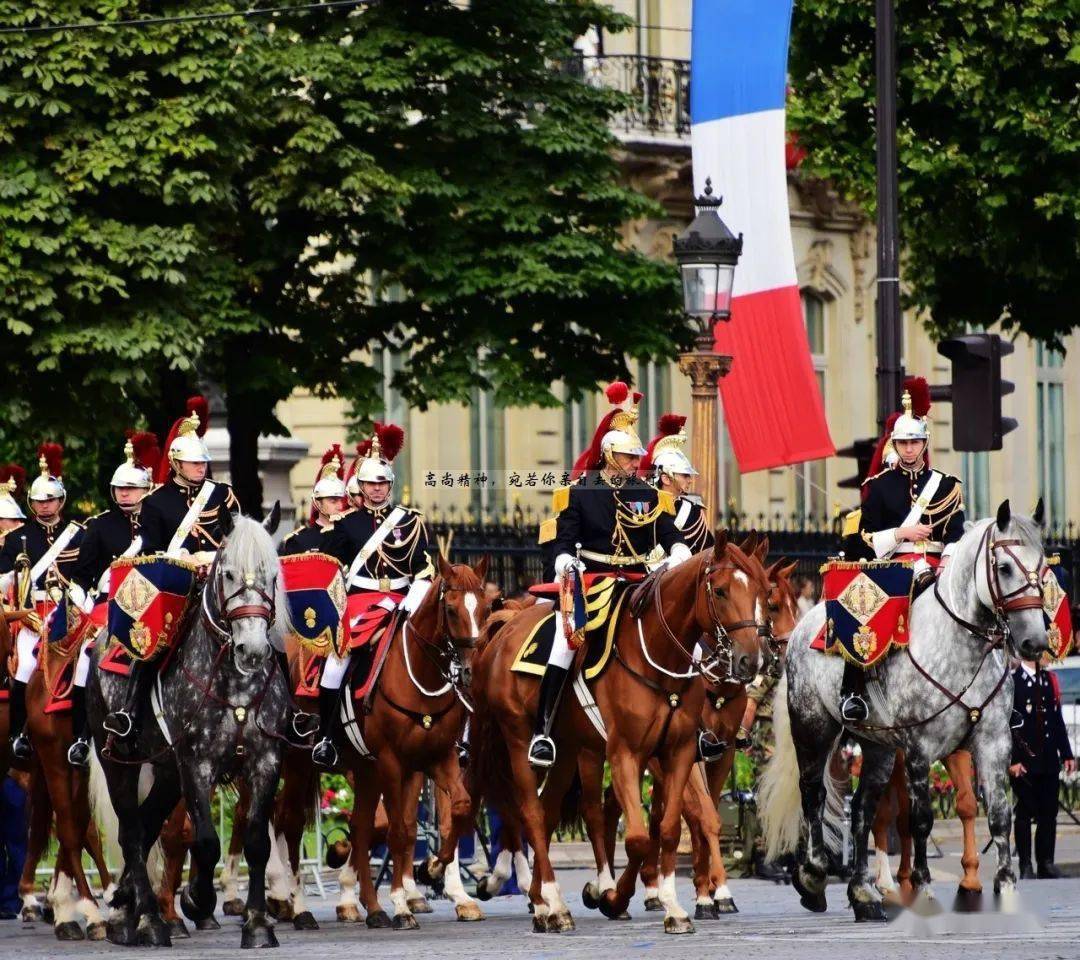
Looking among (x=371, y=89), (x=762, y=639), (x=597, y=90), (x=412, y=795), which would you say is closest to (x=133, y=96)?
(x=371, y=89)

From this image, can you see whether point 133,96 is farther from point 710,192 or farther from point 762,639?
point 762,639

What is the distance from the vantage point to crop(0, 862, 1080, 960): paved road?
624 inches

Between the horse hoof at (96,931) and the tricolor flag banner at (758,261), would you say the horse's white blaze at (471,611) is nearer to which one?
the horse hoof at (96,931)

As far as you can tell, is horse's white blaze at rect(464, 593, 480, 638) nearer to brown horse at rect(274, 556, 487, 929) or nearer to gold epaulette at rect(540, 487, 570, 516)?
brown horse at rect(274, 556, 487, 929)

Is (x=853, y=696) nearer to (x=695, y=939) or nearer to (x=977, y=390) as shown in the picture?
(x=695, y=939)

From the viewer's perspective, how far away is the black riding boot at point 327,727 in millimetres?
18797

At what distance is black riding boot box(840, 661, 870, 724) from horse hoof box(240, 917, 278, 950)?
11.8 ft

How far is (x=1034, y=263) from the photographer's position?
3056cm

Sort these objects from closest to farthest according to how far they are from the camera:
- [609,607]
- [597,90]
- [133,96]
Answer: [609,607], [133,96], [597,90]

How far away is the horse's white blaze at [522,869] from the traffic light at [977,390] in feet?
13.0

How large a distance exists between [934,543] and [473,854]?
6.19 meters

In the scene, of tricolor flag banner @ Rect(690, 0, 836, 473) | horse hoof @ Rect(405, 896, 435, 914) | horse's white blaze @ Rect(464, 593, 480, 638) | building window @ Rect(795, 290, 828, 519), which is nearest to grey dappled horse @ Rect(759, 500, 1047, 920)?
horse's white blaze @ Rect(464, 593, 480, 638)

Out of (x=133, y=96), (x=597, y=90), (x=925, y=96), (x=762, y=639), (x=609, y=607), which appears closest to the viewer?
(x=762, y=639)

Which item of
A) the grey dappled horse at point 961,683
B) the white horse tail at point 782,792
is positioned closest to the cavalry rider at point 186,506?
the grey dappled horse at point 961,683
